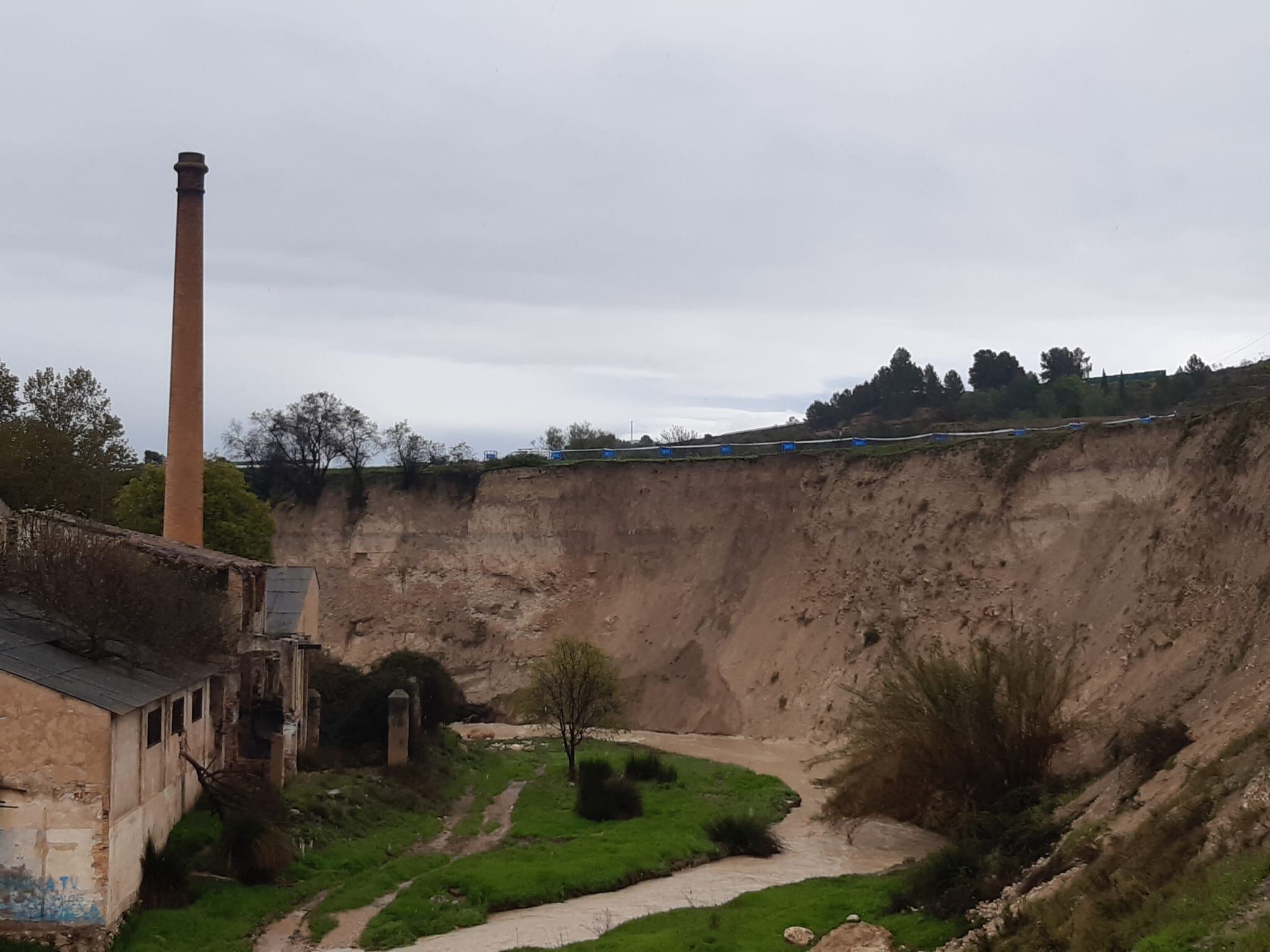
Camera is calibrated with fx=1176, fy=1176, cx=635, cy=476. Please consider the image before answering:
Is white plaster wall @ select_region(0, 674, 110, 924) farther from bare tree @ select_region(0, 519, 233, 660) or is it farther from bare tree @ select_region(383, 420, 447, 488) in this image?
bare tree @ select_region(383, 420, 447, 488)

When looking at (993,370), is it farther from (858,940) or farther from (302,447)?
(858,940)

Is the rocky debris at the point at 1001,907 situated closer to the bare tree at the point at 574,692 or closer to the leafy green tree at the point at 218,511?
the bare tree at the point at 574,692

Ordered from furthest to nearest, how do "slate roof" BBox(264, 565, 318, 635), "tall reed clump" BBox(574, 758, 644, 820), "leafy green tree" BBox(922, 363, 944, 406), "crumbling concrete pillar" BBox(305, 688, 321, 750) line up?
"leafy green tree" BBox(922, 363, 944, 406) → "crumbling concrete pillar" BBox(305, 688, 321, 750) → "slate roof" BBox(264, 565, 318, 635) → "tall reed clump" BBox(574, 758, 644, 820)

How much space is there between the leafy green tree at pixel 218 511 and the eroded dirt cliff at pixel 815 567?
31.8 feet

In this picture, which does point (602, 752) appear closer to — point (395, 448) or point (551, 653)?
point (551, 653)

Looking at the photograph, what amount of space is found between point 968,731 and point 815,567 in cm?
2100

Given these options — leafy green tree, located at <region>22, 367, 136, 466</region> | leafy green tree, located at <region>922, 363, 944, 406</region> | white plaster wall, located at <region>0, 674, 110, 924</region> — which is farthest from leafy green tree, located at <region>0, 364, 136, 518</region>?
leafy green tree, located at <region>922, 363, 944, 406</region>

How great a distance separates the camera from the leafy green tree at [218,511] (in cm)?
3594

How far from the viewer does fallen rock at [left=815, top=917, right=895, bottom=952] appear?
14758 mm

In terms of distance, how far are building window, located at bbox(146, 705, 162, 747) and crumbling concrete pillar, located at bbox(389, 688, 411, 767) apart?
28.9 feet

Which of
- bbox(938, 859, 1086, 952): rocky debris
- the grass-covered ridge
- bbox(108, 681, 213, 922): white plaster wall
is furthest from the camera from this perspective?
the grass-covered ridge

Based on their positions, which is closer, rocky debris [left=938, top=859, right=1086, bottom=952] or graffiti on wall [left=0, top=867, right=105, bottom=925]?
rocky debris [left=938, top=859, right=1086, bottom=952]

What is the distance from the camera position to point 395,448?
52031 millimetres

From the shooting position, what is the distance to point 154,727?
17.2 metres
